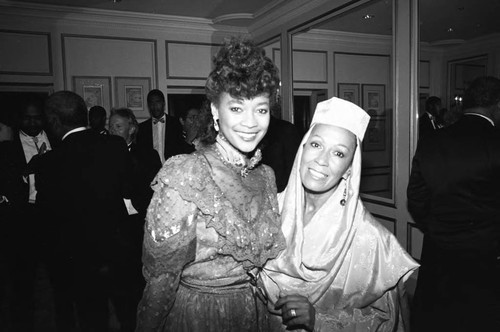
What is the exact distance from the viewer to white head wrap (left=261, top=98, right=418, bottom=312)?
1.40 m

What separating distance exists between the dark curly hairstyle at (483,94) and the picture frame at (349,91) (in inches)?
112

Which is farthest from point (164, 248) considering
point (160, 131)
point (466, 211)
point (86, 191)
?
point (160, 131)

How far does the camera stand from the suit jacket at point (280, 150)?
294 cm

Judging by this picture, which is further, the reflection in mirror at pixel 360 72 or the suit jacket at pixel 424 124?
the reflection in mirror at pixel 360 72

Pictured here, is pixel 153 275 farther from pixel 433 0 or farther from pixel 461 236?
pixel 433 0

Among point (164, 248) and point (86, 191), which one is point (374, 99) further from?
point (164, 248)

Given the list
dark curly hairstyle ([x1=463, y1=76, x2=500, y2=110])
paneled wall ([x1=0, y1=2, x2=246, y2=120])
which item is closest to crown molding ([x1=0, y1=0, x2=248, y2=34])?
paneled wall ([x1=0, y1=2, x2=246, y2=120])

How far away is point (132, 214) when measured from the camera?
119 inches

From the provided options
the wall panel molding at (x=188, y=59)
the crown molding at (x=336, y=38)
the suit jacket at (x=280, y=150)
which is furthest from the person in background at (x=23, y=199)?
the crown molding at (x=336, y=38)

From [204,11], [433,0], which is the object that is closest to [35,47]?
[204,11]

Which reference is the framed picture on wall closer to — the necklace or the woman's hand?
the necklace

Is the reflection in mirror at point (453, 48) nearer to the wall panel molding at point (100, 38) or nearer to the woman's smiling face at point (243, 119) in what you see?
the woman's smiling face at point (243, 119)

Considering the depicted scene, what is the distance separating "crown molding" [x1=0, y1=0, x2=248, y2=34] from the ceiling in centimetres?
12

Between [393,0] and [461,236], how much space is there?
263cm
